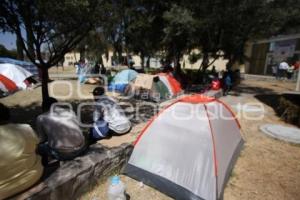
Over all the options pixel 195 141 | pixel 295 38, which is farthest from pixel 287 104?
pixel 295 38

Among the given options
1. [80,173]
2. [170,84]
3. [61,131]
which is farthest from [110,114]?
[170,84]

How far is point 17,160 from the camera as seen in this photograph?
2309mm

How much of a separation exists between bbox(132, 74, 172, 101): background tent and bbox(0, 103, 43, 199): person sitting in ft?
22.6

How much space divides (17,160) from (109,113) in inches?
109

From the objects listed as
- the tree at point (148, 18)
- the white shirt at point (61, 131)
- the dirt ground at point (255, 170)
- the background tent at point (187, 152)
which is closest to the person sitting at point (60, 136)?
the white shirt at point (61, 131)

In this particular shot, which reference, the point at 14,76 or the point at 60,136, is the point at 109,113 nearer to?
the point at 60,136

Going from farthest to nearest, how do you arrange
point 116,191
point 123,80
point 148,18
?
point 148,18 < point 123,80 < point 116,191

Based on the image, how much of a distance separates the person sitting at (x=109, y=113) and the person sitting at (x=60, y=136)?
4.92ft

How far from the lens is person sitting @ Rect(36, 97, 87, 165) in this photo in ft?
11.0

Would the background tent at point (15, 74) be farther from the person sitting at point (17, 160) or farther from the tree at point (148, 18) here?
the person sitting at point (17, 160)

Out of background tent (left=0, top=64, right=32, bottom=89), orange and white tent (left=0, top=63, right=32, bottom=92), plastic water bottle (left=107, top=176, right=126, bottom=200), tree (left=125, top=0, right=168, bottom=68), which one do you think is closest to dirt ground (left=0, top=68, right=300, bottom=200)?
plastic water bottle (left=107, top=176, right=126, bottom=200)

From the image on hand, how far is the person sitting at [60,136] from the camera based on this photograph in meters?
3.36

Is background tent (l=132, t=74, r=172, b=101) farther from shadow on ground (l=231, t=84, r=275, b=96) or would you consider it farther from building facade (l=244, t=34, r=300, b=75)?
building facade (l=244, t=34, r=300, b=75)

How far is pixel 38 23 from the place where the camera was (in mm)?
5082
